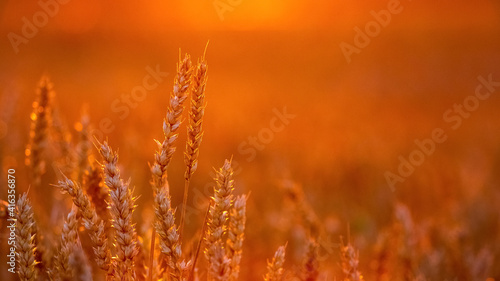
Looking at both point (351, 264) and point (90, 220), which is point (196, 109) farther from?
point (351, 264)

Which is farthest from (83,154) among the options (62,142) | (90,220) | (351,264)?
(351,264)

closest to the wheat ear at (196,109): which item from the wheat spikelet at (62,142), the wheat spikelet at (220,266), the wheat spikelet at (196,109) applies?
the wheat spikelet at (196,109)

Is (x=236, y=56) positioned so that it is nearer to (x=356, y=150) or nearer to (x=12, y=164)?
(x=356, y=150)

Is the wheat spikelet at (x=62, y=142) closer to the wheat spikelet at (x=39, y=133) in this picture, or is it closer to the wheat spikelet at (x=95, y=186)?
the wheat spikelet at (x=39, y=133)

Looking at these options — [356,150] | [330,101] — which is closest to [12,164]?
[356,150]

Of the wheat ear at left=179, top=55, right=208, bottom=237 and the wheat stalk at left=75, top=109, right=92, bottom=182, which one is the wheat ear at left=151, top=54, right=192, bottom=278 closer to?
the wheat ear at left=179, top=55, right=208, bottom=237

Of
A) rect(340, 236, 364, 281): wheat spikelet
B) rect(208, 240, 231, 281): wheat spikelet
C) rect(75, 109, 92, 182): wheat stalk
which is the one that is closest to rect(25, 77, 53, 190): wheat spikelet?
rect(75, 109, 92, 182): wheat stalk
